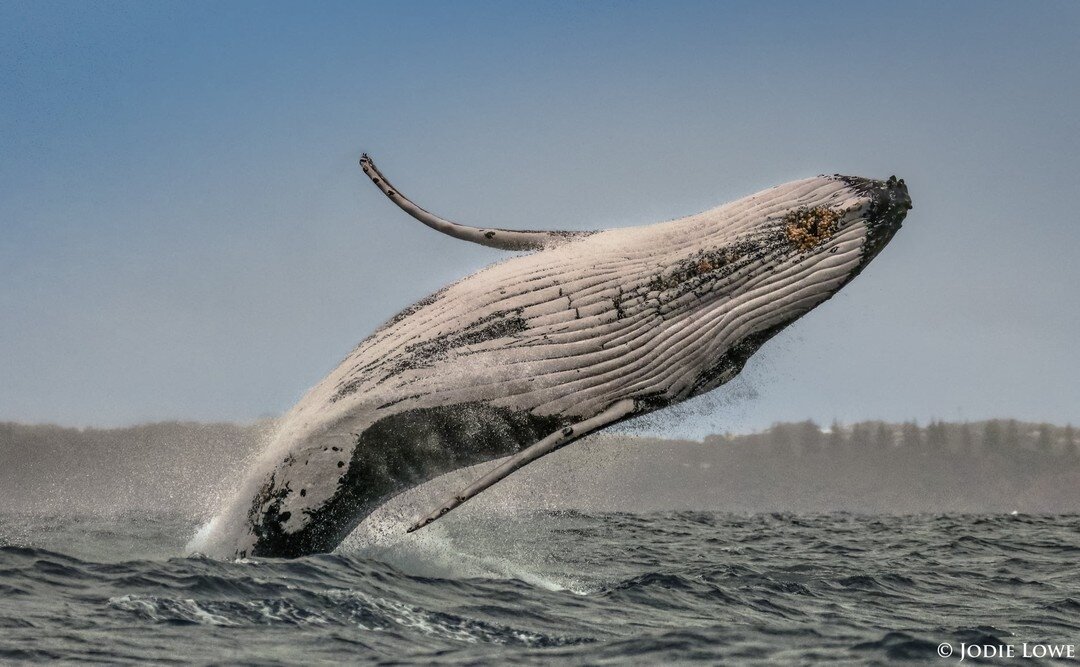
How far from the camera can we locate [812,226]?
11.1 metres

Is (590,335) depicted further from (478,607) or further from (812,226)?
(478,607)

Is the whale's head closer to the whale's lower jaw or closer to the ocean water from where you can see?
the whale's lower jaw

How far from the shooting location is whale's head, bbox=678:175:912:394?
1102 centimetres

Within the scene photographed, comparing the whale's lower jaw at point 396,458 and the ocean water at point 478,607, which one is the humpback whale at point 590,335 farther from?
the ocean water at point 478,607

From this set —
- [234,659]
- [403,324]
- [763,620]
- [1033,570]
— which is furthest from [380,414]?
[1033,570]

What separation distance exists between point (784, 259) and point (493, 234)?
3.15 metres

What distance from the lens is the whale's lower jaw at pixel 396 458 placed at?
1117 centimetres

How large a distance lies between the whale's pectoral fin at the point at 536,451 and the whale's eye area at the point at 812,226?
2414mm

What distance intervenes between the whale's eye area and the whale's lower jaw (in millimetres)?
3093

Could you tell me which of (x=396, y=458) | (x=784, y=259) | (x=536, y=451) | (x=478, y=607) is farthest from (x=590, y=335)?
(x=478, y=607)

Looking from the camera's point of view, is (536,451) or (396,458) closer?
(536,451)

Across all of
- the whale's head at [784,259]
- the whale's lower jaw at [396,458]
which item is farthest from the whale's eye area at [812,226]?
the whale's lower jaw at [396,458]

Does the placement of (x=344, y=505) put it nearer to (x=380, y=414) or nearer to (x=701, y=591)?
(x=380, y=414)

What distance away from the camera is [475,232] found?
11.8 metres
